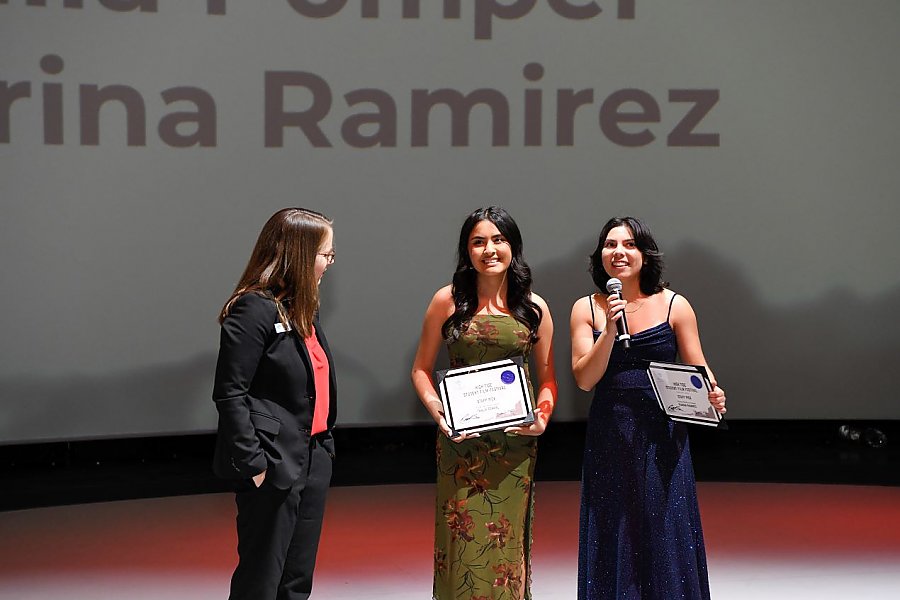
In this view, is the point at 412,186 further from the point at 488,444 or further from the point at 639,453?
the point at 639,453

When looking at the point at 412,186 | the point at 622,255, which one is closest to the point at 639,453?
the point at 622,255

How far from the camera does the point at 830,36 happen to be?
682 centimetres

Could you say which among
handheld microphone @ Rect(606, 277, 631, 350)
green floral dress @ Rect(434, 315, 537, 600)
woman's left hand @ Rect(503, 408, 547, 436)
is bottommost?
green floral dress @ Rect(434, 315, 537, 600)

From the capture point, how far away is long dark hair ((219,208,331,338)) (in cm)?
270

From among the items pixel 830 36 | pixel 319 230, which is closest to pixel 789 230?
pixel 830 36

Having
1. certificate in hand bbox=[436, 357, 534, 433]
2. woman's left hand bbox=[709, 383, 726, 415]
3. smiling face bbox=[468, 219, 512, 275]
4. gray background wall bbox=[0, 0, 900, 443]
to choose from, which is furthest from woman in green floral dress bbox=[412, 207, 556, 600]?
gray background wall bbox=[0, 0, 900, 443]

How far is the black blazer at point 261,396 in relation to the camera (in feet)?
8.41

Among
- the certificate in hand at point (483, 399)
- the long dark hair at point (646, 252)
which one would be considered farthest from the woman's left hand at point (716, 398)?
the certificate in hand at point (483, 399)

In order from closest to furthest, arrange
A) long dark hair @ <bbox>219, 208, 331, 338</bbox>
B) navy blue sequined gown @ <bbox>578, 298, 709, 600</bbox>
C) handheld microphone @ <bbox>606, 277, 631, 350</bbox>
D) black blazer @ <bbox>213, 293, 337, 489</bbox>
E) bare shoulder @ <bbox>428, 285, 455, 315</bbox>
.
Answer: black blazer @ <bbox>213, 293, 337, 489</bbox>, long dark hair @ <bbox>219, 208, 331, 338</bbox>, handheld microphone @ <bbox>606, 277, 631, 350</bbox>, navy blue sequined gown @ <bbox>578, 298, 709, 600</bbox>, bare shoulder @ <bbox>428, 285, 455, 315</bbox>

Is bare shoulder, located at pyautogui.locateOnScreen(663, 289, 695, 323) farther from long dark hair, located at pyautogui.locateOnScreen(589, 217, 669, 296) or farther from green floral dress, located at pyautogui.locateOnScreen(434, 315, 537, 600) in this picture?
green floral dress, located at pyautogui.locateOnScreen(434, 315, 537, 600)

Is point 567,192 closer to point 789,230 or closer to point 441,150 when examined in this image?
point 441,150

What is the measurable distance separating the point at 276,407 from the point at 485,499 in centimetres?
84

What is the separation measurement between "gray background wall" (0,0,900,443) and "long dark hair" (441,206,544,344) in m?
3.21

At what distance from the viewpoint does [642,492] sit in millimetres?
3127
